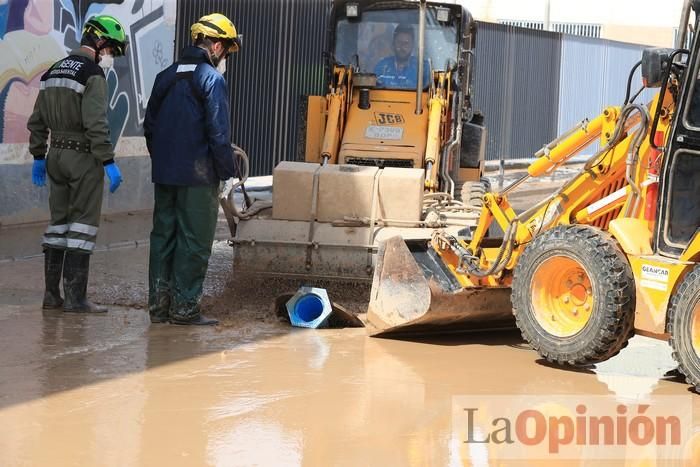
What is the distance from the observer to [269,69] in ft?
59.6

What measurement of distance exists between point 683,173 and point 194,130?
136 inches

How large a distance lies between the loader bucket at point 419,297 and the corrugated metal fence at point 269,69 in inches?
346

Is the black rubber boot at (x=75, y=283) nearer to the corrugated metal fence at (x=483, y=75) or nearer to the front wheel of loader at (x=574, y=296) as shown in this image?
the front wheel of loader at (x=574, y=296)

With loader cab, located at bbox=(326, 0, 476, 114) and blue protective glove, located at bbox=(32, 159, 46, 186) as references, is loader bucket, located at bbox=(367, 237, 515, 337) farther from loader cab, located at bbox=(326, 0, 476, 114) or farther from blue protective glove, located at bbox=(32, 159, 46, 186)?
loader cab, located at bbox=(326, 0, 476, 114)

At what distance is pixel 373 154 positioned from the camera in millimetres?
A: 11406

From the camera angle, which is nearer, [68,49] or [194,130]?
[194,130]

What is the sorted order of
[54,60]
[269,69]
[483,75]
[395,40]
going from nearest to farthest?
[395,40] < [54,60] < [269,69] < [483,75]

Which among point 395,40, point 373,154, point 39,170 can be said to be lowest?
point 39,170

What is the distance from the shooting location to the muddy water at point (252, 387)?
5.84m

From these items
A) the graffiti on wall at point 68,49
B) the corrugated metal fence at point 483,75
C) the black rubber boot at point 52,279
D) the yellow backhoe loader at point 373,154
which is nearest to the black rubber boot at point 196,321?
the yellow backhoe loader at point 373,154

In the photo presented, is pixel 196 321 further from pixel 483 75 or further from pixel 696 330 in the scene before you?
pixel 483 75

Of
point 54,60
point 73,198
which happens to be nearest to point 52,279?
point 73,198

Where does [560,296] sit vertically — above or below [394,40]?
below

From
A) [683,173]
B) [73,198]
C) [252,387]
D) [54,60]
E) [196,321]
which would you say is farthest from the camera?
[54,60]
